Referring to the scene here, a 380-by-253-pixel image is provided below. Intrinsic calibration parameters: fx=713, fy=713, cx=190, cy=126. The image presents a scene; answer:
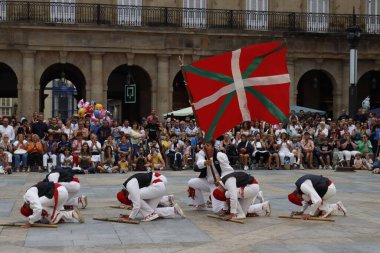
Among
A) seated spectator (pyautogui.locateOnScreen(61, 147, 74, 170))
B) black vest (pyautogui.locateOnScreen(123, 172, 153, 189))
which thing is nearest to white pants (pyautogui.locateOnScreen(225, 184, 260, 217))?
black vest (pyautogui.locateOnScreen(123, 172, 153, 189))

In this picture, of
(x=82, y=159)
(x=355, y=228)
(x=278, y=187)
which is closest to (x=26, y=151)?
(x=82, y=159)

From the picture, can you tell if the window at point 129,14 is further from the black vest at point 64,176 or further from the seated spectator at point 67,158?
the black vest at point 64,176

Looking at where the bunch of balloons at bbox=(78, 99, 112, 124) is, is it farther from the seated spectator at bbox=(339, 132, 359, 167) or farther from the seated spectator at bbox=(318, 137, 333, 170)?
the seated spectator at bbox=(339, 132, 359, 167)

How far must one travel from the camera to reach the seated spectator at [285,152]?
25531mm

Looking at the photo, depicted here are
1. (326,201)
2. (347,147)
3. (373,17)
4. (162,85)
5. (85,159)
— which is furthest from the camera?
(373,17)

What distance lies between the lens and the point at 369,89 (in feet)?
134

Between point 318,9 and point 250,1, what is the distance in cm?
372

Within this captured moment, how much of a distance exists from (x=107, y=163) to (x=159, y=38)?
1189 centimetres

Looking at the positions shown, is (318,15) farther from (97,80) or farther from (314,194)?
(314,194)

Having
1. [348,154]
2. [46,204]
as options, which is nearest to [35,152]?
[348,154]

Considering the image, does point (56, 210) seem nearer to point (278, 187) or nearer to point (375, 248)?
point (375, 248)

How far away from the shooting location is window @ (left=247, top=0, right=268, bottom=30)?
3612 centimetres

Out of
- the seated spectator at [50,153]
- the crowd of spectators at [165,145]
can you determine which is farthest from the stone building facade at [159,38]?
the seated spectator at [50,153]

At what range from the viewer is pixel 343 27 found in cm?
3731
